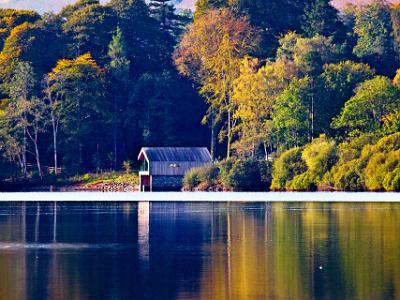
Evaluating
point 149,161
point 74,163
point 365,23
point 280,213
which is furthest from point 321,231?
point 365,23

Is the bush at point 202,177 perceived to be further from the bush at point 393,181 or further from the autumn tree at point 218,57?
the bush at point 393,181

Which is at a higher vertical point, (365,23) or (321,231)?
(365,23)

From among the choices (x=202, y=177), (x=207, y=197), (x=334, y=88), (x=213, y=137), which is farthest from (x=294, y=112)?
(x=213, y=137)

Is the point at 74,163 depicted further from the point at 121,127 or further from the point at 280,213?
the point at 280,213

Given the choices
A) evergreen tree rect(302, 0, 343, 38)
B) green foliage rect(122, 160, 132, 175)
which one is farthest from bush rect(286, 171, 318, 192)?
evergreen tree rect(302, 0, 343, 38)

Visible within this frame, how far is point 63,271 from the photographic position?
33188 millimetres

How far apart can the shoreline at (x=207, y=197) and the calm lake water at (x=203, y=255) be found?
1553 cm

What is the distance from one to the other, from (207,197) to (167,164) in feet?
45.4

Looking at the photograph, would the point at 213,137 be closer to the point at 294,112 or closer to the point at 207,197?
the point at 294,112

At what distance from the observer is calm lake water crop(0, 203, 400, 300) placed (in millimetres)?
29344

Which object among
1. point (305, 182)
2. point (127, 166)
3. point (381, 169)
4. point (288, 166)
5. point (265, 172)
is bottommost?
point (305, 182)

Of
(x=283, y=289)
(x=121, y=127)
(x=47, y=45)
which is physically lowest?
(x=283, y=289)

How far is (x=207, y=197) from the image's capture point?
→ 3231 inches

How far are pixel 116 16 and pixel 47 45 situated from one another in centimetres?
679
